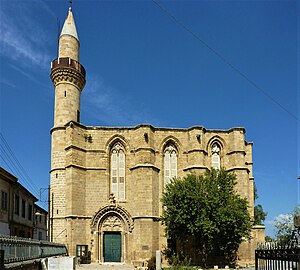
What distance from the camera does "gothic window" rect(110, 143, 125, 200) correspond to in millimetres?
35062

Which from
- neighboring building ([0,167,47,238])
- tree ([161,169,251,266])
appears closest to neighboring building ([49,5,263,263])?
neighboring building ([0,167,47,238])

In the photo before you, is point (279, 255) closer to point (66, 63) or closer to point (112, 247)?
point (112, 247)

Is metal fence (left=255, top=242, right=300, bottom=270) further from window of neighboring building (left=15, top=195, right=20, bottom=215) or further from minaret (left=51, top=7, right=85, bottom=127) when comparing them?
minaret (left=51, top=7, right=85, bottom=127)

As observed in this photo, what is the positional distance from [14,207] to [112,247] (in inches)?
369

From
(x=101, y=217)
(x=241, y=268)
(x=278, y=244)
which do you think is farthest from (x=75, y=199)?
(x=278, y=244)

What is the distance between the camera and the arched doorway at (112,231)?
33625mm

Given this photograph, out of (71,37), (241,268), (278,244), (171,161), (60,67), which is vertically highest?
(71,37)

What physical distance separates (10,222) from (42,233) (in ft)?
77.3

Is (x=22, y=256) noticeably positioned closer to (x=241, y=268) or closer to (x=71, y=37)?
(x=241, y=268)

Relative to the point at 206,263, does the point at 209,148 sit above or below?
above

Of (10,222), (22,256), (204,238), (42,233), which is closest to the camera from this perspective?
(22,256)

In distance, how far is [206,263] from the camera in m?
32.9

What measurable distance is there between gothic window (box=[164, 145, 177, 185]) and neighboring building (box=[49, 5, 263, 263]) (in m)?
0.09

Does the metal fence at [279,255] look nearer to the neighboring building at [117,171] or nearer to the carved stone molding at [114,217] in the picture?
the neighboring building at [117,171]
